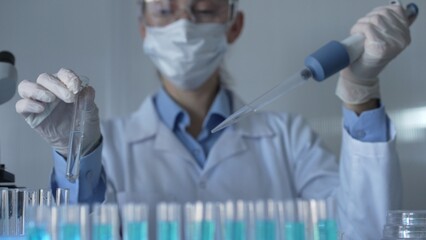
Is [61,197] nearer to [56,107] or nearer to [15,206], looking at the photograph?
[15,206]

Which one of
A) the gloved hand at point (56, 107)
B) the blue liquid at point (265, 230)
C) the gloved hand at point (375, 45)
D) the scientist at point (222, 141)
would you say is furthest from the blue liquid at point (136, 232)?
the gloved hand at point (375, 45)

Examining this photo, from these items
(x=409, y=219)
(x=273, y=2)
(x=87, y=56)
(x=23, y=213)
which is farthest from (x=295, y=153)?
(x=23, y=213)

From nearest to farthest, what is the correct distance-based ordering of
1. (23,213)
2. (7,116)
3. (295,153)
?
(23,213), (7,116), (295,153)

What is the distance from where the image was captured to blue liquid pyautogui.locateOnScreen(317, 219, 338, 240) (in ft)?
A: 1.85

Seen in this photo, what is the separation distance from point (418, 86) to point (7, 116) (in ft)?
2.74

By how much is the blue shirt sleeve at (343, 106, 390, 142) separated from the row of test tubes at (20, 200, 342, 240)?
0.42 m

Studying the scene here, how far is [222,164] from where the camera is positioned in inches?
47.9

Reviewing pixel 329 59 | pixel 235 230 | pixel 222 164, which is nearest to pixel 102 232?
pixel 235 230

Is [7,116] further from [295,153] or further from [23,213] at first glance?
[295,153]

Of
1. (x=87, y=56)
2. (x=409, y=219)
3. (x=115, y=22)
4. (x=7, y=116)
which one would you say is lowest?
(x=409, y=219)

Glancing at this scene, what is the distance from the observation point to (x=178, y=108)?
4.21 feet

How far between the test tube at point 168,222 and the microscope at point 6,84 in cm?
28

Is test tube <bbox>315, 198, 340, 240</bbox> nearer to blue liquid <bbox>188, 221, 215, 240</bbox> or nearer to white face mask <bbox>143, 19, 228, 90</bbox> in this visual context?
blue liquid <bbox>188, 221, 215, 240</bbox>

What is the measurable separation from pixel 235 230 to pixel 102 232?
0.13 meters
